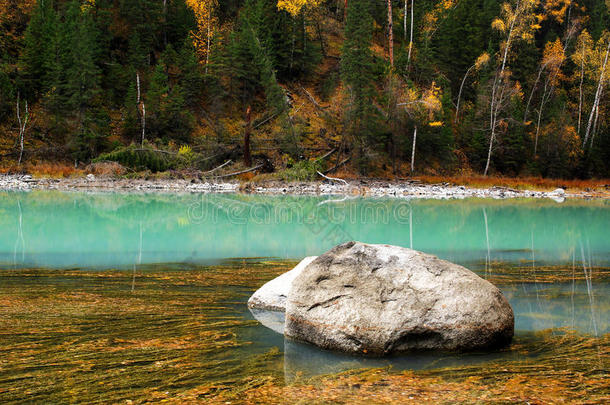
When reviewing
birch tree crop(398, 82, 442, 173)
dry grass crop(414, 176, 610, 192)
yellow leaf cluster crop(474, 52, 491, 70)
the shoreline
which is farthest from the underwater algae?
yellow leaf cluster crop(474, 52, 491, 70)

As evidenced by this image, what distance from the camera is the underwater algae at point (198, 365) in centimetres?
425

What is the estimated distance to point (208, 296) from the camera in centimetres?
764

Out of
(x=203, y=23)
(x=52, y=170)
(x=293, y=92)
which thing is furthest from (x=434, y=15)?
(x=52, y=170)

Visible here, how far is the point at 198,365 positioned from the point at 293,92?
4186 cm

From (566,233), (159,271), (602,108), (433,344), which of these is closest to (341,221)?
(566,233)

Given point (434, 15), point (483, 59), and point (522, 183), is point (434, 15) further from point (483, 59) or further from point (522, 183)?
point (522, 183)

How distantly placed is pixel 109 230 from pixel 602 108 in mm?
42980

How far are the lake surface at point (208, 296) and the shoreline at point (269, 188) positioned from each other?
11082 millimetres

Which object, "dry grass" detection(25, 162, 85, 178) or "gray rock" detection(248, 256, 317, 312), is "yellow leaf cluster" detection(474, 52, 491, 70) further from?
"gray rock" detection(248, 256, 317, 312)

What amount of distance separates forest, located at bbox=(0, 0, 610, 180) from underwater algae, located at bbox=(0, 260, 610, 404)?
26957 millimetres

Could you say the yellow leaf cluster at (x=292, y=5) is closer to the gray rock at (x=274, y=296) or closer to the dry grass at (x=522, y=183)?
the dry grass at (x=522, y=183)

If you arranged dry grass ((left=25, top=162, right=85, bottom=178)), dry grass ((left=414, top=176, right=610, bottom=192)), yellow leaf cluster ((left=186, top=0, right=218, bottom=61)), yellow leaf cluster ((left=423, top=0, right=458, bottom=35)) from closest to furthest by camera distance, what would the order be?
1. dry grass ((left=25, top=162, right=85, bottom=178))
2. dry grass ((left=414, top=176, right=610, bottom=192))
3. yellow leaf cluster ((left=186, top=0, right=218, bottom=61))
4. yellow leaf cluster ((left=423, top=0, right=458, bottom=35))

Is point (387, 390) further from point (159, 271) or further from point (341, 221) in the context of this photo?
point (341, 221)

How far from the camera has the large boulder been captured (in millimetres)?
5457
